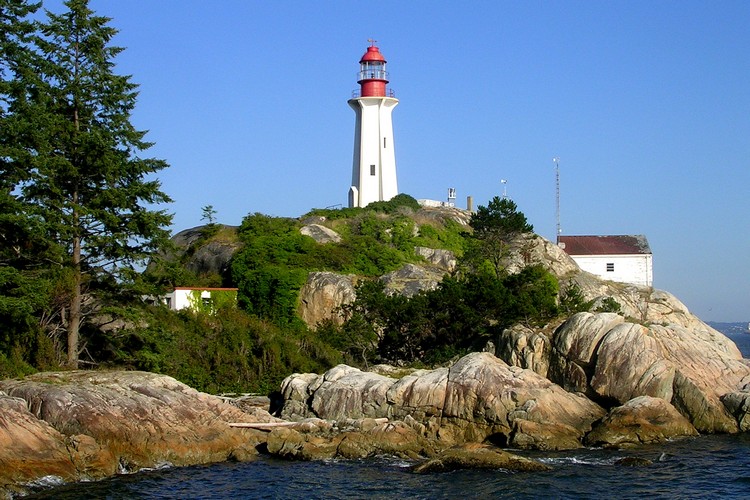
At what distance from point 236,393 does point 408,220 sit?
18.0 metres

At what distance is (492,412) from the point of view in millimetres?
26719

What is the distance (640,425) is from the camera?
2639cm

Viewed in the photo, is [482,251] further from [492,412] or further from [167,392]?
[167,392]

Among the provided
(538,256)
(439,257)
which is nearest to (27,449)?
(439,257)

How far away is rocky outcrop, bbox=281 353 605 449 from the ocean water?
1.72 meters

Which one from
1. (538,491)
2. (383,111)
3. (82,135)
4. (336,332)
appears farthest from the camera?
(383,111)

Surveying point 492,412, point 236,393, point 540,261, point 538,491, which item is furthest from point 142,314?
point 540,261

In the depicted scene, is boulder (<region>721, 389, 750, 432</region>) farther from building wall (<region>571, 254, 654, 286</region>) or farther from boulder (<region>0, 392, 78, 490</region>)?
building wall (<region>571, 254, 654, 286</region>)

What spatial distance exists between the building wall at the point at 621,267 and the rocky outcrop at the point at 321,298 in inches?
677

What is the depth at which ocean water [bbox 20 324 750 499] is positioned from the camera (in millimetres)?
20562

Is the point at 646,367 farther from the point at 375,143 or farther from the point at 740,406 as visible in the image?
the point at 375,143

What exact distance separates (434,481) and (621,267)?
3219 centimetres

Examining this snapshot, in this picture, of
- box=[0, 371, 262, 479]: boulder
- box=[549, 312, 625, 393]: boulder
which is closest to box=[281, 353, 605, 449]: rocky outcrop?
box=[549, 312, 625, 393]: boulder

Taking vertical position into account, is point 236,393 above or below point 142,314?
below
